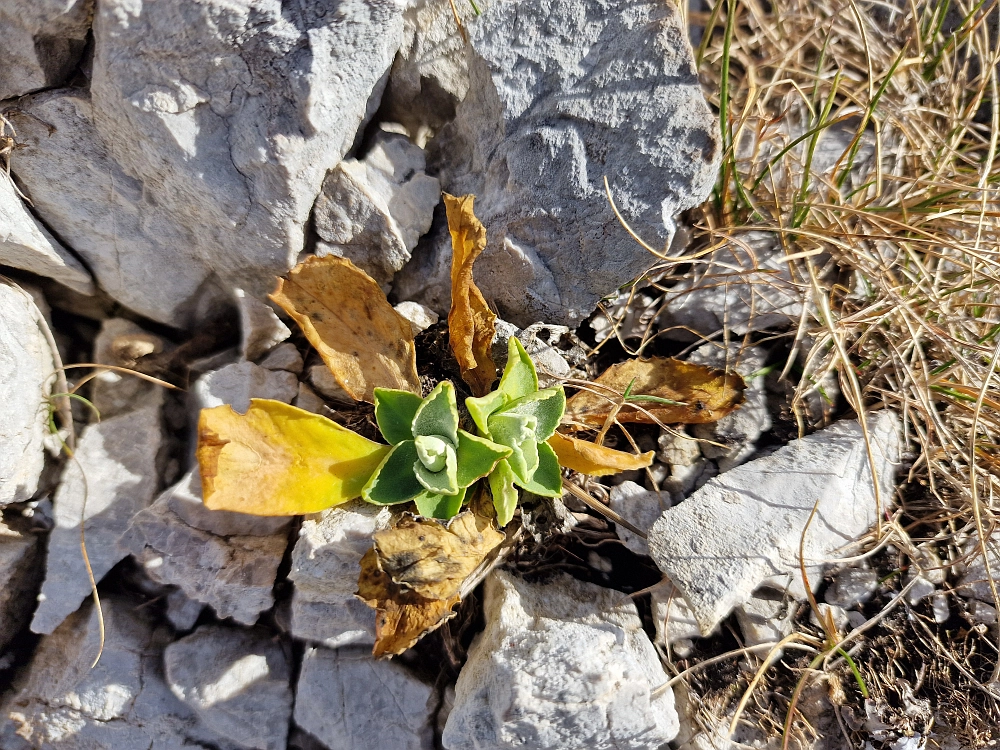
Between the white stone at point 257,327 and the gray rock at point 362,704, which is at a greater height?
the white stone at point 257,327

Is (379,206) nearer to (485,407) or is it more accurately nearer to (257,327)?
(257,327)

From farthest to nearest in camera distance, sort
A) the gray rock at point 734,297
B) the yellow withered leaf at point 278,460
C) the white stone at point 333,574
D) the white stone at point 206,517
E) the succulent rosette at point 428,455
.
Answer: the gray rock at point 734,297, the white stone at point 206,517, the white stone at point 333,574, the succulent rosette at point 428,455, the yellow withered leaf at point 278,460

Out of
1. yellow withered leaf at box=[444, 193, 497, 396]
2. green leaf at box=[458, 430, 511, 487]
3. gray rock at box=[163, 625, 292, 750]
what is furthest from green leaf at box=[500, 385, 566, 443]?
gray rock at box=[163, 625, 292, 750]

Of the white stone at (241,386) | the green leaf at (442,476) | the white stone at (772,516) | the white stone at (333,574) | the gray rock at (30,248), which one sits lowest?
the white stone at (772,516)

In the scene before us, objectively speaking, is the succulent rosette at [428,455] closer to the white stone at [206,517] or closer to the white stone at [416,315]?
the white stone at [416,315]

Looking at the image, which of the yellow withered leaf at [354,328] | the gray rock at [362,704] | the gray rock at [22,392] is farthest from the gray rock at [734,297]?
the gray rock at [22,392]

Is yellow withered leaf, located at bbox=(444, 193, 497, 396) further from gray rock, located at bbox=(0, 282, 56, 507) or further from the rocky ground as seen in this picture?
gray rock, located at bbox=(0, 282, 56, 507)

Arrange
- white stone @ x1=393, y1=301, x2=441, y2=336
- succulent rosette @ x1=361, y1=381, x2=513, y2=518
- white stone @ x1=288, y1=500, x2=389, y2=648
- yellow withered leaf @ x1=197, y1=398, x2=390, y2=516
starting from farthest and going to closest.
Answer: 1. white stone @ x1=393, y1=301, x2=441, y2=336
2. white stone @ x1=288, y1=500, x2=389, y2=648
3. succulent rosette @ x1=361, y1=381, x2=513, y2=518
4. yellow withered leaf @ x1=197, y1=398, x2=390, y2=516

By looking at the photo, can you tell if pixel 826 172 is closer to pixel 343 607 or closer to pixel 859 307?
pixel 859 307
